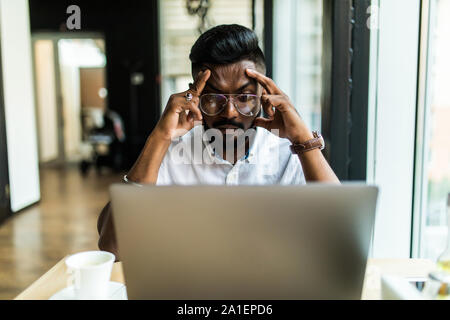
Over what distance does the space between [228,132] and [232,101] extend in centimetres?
12

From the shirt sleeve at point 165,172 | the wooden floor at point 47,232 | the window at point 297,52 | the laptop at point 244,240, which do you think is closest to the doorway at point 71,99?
the wooden floor at point 47,232

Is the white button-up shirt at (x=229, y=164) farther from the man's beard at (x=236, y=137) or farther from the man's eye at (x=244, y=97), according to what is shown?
the man's eye at (x=244, y=97)

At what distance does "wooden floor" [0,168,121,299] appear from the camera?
3043mm

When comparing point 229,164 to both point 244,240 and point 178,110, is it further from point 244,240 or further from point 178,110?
point 244,240

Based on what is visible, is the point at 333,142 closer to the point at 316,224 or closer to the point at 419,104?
the point at 419,104

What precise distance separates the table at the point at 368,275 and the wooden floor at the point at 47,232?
181 cm

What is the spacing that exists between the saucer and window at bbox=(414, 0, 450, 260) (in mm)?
1218

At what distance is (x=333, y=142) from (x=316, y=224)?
1241mm

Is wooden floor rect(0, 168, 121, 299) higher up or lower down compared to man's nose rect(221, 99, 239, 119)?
lower down

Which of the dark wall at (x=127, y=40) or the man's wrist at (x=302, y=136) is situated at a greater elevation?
the dark wall at (x=127, y=40)

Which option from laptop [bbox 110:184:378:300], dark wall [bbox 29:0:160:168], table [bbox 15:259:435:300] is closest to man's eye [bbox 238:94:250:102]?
table [bbox 15:259:435:300]

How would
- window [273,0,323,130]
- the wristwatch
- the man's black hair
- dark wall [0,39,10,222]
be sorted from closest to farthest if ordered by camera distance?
the wristwatch
the man's black hair
window [273,0,323,130]
dark wall [0,39,10,222]

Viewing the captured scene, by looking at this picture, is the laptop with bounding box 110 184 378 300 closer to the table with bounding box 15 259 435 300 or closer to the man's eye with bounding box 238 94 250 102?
the table with bounding box 15 259 435 300

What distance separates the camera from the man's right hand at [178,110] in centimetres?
132
